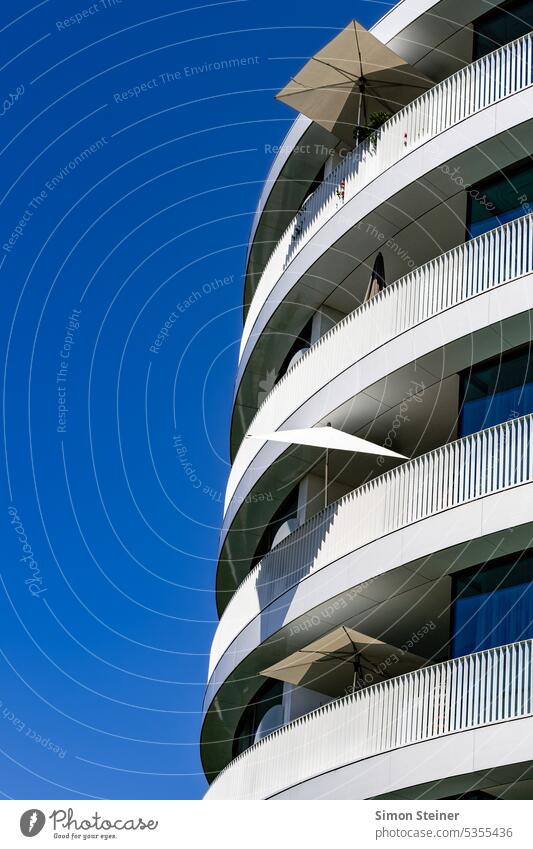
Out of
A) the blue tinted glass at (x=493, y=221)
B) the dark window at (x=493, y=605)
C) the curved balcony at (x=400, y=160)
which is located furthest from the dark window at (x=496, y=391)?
the curved balcony at (x=400, y=160)

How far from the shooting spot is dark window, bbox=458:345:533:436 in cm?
2025

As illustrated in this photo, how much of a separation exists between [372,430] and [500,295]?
4569 mm

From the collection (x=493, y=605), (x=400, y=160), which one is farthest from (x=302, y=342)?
(x=493, y=605)

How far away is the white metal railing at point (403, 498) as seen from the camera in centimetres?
1892

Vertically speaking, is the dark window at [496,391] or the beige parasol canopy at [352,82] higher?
the beige parasol canopy at [352,82]

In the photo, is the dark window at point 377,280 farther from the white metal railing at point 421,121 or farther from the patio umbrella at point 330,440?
the patio umbrella at point 330,440

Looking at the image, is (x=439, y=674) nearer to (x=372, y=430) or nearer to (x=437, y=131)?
(x=372, y=430)

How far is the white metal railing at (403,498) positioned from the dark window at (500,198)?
16.5 feet

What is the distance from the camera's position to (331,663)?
22.5 metres

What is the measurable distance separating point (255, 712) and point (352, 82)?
13.8 meters

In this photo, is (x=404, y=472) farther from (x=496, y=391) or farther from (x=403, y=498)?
(x=496, y=391)

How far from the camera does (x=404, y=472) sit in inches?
814

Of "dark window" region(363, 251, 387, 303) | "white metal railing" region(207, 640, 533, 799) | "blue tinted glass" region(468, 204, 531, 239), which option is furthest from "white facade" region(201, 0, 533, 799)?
"dark window" region(363, 251, 387, 303)
